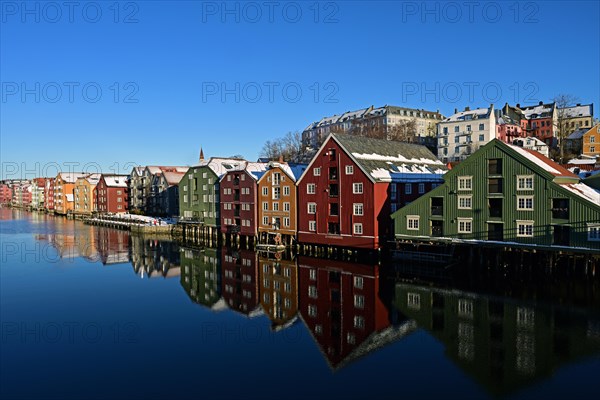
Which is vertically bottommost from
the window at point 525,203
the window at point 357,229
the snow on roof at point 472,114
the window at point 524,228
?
the window at point 357,229

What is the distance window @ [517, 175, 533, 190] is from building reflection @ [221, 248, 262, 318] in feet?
68.4

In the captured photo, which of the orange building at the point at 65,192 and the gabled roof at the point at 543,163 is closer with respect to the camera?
the gabled roof at the point at 543,163

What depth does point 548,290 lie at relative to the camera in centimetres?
2972

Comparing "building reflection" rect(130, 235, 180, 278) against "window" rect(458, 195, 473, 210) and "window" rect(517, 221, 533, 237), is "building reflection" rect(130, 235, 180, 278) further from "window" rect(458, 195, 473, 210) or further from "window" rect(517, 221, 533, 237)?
"window" rect(517, 221, 533, 237)

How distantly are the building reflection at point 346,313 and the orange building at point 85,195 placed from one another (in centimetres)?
9093

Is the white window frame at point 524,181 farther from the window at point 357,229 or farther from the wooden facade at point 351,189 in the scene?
the window at point 357,229

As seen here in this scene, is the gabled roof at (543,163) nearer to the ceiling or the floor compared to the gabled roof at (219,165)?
nearer to the floor

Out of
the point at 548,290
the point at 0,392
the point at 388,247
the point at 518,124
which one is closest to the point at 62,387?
the point at 0,392

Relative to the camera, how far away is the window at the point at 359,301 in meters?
28.1

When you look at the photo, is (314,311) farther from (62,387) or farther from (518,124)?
(518,124)

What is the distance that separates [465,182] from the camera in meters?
37.4

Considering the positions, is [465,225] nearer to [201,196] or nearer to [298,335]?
[298,335]

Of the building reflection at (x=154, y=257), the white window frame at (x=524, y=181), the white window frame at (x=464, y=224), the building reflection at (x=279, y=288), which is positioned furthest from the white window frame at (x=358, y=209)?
the building reflection at (x=154, y=257)

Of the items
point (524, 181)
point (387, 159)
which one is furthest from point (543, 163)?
point (387, 159)
